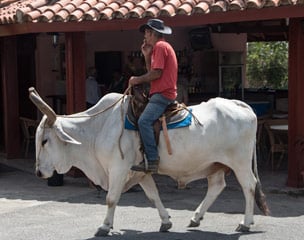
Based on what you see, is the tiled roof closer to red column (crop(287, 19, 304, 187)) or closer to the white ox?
red column (crop(287, 19, 304, 187))

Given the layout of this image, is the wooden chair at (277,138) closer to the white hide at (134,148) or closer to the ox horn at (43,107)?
the white hide at (134,148)

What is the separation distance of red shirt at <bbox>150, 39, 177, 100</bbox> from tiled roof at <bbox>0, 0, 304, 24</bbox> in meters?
2.51

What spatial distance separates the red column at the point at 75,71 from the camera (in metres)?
11.5

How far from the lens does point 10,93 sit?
13.7m

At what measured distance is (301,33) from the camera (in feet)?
32.8

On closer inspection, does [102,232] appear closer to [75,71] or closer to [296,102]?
[296,102]

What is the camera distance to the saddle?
7.40 meters

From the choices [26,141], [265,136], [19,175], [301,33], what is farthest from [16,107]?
[301,33]

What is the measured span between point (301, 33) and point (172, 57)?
11.1 ft

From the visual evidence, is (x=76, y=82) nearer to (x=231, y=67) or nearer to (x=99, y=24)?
(x=99, y=24)

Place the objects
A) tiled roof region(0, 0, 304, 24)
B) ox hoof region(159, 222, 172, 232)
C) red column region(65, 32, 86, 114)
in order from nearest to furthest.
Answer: ox hoof region(159, 222, 172, 232) → tiled roof region(0, 0, 304, 24) → red column region(65, 32, 86, 114)

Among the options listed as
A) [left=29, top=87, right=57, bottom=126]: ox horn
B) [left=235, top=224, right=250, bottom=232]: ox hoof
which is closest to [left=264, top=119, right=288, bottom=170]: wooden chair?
[left=235, top=224, right=250, bottom=232]: ox hoof

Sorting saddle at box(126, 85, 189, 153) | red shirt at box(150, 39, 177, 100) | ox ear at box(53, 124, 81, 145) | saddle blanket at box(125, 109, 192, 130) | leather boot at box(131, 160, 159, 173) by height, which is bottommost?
leather boot at box(131, 160, 159, 173)

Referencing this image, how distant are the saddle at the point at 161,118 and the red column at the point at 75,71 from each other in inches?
162
